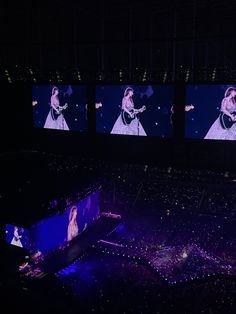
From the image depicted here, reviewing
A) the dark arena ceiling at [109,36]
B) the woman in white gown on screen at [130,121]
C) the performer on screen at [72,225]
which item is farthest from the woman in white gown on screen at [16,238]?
the dark arena ceiling at [109,36]

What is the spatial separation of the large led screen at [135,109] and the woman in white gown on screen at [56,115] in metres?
0.62

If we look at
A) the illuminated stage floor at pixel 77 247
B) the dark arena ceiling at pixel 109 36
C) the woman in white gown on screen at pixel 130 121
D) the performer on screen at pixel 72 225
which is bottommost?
the illuminated stage floor at pixel 77 247

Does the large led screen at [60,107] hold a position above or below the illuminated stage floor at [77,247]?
above

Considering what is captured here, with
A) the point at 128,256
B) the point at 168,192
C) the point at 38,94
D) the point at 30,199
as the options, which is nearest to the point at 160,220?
the point at 168,192

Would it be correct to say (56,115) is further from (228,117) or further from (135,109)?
(228,117)

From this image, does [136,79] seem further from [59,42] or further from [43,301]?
[43,301]

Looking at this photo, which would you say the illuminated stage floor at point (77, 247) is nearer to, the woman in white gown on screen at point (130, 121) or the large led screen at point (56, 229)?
the large led screen at point (56, 229)

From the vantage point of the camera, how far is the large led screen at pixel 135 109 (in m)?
5.04

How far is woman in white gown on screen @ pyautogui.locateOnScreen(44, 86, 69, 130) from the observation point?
227 inches

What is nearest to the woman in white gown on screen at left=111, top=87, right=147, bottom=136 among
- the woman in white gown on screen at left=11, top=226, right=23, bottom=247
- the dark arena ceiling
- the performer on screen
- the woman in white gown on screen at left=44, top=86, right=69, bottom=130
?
the dark arena ceiling

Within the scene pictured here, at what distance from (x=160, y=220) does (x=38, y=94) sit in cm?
285

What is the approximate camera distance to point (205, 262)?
143 inches

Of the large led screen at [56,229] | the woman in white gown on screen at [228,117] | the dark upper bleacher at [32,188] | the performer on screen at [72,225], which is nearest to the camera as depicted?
the large led screen at [56,229]

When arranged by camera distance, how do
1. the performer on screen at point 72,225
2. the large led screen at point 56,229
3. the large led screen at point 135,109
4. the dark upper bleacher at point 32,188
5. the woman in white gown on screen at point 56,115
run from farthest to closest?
the woman in white gown on screen at point 56,115 < the large led screen at point 135,109 < the performer on screen at point 72,225 < the dark upper bleacher at point 32,188 < the large led screen at point 56,229
